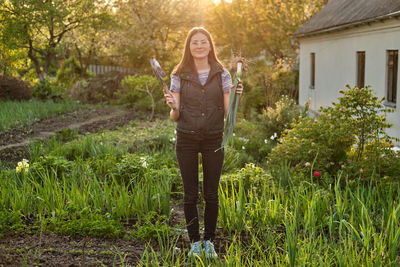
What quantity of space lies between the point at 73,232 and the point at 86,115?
1010 centimetres

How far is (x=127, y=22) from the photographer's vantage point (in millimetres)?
24734

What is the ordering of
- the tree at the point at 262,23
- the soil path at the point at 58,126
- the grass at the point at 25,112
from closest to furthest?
the soil path at the point at 58,126
the grass at the point at 25,112
the tree at the point at 262,23

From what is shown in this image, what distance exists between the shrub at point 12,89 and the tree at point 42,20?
3182 millimetres

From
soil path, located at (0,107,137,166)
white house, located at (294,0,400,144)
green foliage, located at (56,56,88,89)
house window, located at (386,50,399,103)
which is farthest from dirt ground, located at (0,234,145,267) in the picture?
green foliage, located at (56,56,88,89)

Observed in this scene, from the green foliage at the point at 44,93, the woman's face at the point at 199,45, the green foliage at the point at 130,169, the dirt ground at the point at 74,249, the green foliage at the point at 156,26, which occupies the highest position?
the green foliage at the point at 156,26

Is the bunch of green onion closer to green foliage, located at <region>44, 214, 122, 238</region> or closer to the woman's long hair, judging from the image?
the woman's long hair

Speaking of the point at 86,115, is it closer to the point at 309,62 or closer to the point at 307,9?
the point at 309,62

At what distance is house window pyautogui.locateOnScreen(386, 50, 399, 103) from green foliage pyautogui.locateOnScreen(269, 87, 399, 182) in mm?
4970

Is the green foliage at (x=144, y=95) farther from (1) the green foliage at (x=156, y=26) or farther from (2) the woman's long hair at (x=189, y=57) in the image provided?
Answer: (2) the woman's long hair at (x=189, y=57)

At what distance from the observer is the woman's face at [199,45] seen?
399 cm

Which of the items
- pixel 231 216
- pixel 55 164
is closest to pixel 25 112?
pixel 55 164

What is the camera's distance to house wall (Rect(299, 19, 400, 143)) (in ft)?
36.8

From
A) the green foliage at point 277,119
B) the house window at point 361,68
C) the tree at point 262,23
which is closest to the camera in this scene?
the green foliage at point 277,119

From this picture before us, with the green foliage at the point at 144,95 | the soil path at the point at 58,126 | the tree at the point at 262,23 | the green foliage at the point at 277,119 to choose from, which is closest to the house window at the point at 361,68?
the green foliage at the point at 277,119
